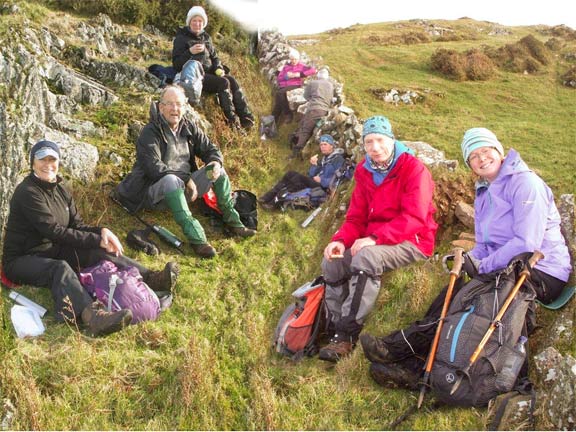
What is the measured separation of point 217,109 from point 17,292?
6.35 metres

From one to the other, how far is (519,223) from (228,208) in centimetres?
457

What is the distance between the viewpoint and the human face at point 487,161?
5.03m

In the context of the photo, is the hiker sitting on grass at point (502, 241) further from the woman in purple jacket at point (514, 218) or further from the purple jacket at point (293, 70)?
the purple jacket at point (293, 70)

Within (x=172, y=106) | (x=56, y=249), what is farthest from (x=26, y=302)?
(x=172, y=106)

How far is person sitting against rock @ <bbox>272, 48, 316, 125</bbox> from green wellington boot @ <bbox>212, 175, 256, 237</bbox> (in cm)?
608

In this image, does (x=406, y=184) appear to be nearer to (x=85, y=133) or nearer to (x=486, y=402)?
(x=486, y=402)

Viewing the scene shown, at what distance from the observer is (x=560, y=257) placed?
4.81 metres

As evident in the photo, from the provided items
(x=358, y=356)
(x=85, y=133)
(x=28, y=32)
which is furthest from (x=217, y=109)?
(x=358, y=356)

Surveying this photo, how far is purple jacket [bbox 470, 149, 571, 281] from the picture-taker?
15.2 ft

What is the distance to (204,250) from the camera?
23.9ft

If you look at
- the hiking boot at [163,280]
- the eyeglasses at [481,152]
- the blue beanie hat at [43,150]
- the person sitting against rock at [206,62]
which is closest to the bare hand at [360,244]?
the eyeglasses at [481,152]

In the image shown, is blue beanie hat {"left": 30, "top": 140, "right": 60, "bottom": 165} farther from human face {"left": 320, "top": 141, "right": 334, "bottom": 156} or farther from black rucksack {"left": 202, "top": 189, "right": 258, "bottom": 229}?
human face {"left": 320, "top": 141, "right": 334, "bottom": 156}

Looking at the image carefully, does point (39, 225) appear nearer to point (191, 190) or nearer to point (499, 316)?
point (191, 190)

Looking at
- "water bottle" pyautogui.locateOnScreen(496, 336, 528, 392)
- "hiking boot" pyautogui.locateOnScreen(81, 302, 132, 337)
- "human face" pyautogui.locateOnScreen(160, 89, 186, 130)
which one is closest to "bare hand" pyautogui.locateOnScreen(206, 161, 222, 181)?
"human face" pyautogui.locateOnScreen(160, 89, 186, 130)
